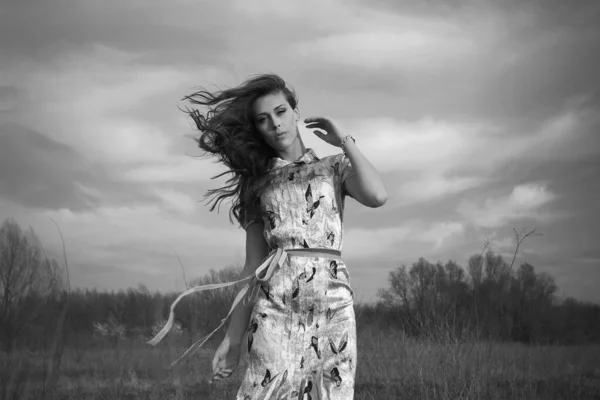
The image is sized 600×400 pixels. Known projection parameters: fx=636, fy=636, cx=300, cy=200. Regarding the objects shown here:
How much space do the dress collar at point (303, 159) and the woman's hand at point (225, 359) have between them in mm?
890

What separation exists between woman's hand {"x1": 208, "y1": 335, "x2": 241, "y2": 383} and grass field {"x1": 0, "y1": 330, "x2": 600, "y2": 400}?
0.80 ft

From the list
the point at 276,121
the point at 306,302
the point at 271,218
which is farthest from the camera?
the point at 276,121

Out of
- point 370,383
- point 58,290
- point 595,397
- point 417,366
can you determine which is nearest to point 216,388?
point 370,383

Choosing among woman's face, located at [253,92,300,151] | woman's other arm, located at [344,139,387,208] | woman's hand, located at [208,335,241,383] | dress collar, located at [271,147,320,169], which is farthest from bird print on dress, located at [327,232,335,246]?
woman's hand, located at [208,335,241,383]

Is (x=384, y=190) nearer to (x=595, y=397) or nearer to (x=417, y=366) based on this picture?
(x=417, y=366)

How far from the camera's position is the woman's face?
3197 millimetres

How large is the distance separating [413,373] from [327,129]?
3.87 metres

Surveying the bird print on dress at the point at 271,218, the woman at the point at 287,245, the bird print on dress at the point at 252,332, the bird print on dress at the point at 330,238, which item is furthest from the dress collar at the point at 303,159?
the bird print on dress at the point at 252,332

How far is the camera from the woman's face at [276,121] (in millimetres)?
3197

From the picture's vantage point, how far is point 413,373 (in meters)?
6.14

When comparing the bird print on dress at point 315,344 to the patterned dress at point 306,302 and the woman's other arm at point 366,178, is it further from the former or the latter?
the woman's other arm at point 366,178

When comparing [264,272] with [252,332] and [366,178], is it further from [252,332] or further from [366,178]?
[366,178]

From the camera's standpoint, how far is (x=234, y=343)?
3.02 metres

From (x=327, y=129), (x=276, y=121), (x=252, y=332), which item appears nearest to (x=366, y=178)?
(x=327, y=129)
